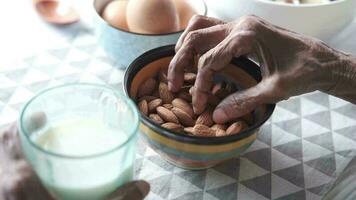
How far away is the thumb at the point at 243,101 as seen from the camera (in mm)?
467

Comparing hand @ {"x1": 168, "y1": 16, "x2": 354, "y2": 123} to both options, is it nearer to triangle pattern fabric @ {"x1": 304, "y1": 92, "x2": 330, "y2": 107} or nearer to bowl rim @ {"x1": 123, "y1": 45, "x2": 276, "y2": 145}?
bowl rim @ {"x1": 123, "y1": 45, "x2": 276, "y2": 145}

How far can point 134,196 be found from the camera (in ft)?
1.28

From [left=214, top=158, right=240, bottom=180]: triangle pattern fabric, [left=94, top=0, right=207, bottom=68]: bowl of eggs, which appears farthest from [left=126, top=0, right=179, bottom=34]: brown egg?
[left=214, top=158, right=240, bottom=180]: triangle pattern fabric

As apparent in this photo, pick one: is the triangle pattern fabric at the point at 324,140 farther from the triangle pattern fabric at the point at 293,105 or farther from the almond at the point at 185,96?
the almond at the point at 185,96

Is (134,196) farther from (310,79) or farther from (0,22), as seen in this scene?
(0,22)

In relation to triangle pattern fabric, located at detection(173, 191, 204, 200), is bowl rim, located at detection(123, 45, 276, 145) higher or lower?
higher

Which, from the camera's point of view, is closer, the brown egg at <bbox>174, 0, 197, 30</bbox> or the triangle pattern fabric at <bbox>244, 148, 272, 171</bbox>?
the triangle pattern fabric at <bbox>244, 148, 272, 171</bbox>

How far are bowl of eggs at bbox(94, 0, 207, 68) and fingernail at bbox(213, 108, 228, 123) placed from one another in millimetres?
159

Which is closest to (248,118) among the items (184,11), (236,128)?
(236,128)

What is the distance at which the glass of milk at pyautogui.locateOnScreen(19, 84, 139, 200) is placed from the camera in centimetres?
35

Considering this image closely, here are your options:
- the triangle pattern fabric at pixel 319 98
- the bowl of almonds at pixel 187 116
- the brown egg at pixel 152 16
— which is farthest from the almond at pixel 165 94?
the triangle pattern fabric at pixel 319 98

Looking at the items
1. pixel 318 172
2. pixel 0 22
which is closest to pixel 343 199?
pixel 318 172

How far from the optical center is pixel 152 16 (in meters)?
0.60

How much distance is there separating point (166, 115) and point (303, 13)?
274 millimetres
